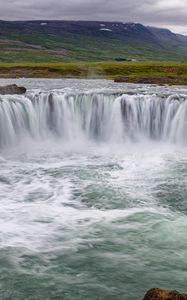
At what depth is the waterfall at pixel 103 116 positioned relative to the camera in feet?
124

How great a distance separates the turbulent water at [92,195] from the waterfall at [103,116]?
88 mm

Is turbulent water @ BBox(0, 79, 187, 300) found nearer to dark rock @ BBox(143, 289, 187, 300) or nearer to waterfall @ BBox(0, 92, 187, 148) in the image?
waterfall @ BBox(0, 92, 187, 148)

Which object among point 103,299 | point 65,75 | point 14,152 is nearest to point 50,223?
point 103,299

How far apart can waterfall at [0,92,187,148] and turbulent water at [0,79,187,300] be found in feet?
0.29

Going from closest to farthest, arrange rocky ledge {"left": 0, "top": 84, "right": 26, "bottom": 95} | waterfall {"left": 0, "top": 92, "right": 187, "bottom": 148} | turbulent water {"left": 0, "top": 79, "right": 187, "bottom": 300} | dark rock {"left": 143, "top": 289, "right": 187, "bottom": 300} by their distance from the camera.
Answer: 1. dark rock {"left": 143, "top": 289, "right": 187, "bottom": 300}
2. turbulent water {"left": 0, "top": 79, "right": 187, "bottom": 300}
3. waterfall {"left": 0, "top": 92, "right": 187, "bottom": 148}
4. rocky ledge {"left": 0, "top": 84, "right": 26, "bottom": 95}

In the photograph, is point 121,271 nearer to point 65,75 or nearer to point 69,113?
point 69,113

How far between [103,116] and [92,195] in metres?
18.7

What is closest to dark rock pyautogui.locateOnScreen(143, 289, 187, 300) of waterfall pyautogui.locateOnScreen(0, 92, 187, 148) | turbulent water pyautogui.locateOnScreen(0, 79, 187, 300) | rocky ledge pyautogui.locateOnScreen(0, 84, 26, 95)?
turbulent water pyautogui.locateOnScreen(0, 79, 187, 300)

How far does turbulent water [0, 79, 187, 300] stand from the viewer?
13758mm

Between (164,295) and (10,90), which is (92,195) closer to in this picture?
(164,295)

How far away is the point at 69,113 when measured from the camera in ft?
130

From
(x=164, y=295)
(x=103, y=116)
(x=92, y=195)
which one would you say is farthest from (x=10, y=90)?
(x=164, y=295)

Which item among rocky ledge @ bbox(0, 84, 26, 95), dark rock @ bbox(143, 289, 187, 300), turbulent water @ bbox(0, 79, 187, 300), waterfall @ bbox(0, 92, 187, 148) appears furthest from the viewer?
rocky ledge @ bbox(0, 84, 26, 95)

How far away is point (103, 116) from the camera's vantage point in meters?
39.6
